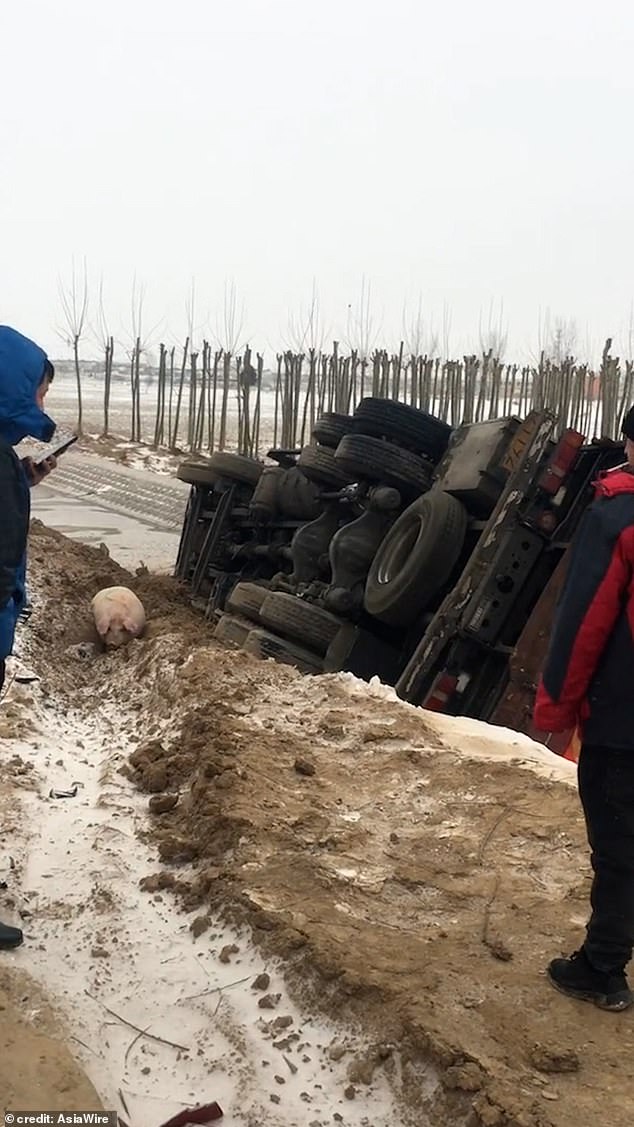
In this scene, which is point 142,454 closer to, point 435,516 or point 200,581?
point 200,581

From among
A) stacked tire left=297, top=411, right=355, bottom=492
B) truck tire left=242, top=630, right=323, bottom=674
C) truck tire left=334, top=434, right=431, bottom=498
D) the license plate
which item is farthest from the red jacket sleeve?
stacked tire left=297, top=411, right=355, bottom=492

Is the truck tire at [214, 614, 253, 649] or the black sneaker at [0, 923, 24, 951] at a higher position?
the black sneaker at [0, 923, 24, 951]

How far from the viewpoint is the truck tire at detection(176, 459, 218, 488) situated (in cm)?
1075

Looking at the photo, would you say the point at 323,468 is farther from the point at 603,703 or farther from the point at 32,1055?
the point at 32,1055

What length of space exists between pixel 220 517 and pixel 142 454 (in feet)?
55.6

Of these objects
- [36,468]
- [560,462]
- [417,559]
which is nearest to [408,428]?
[417,559]

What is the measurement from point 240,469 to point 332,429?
1.92 meters

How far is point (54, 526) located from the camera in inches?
582

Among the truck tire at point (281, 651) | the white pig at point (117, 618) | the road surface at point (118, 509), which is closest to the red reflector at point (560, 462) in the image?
the truck tire at point (281, 651)

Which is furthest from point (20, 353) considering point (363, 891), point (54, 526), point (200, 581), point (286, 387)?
point (286, 387)

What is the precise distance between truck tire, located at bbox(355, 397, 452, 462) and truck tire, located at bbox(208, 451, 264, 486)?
2753 mm

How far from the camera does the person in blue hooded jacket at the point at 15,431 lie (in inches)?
116

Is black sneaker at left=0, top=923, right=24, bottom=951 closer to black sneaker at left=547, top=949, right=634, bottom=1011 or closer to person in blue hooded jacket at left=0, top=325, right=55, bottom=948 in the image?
person in blue hooded jacket at left=0, top=325, right=55, bottom=948

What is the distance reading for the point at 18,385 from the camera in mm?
2967
